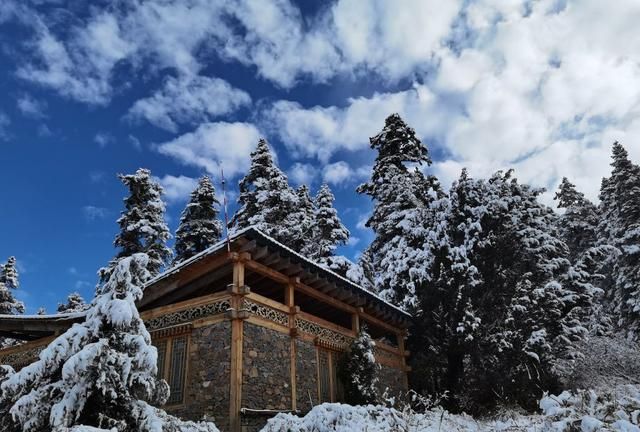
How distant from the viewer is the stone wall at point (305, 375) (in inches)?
461

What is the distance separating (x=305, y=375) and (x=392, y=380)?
4818 mm

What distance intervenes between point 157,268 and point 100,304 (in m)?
18.0

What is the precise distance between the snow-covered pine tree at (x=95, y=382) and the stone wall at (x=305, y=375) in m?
5.37

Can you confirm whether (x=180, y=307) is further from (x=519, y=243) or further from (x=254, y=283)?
(x=519, y=243)

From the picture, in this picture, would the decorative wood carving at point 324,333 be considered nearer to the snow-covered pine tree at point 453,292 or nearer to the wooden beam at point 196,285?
the wooden beam at point 196,285

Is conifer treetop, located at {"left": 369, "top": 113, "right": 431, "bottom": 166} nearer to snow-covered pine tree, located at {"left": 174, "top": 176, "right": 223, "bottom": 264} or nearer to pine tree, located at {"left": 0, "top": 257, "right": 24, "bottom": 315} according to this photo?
snow-covered pine tree, located at {"left": 174, "top": 176, "right": 223, "bottom": 264}

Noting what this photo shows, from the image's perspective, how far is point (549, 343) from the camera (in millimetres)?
18859

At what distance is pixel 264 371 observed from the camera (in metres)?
10.8

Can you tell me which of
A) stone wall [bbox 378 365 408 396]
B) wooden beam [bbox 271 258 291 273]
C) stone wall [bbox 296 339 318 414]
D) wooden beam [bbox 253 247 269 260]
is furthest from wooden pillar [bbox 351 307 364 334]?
wooden beam [bbox 253 247 269 260]

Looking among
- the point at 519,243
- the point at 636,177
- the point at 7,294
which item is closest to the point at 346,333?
the point at 519,243

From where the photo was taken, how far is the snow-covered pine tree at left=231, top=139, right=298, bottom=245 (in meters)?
25.7

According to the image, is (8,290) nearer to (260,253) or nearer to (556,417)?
(260,253)

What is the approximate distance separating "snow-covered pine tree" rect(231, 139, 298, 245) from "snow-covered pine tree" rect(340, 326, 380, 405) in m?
11.7

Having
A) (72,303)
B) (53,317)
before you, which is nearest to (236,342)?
(53,317)
